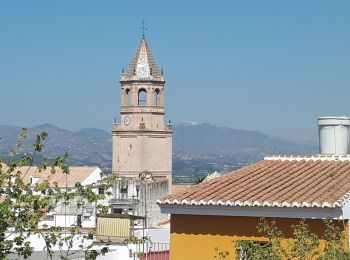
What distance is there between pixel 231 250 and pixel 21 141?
375 centimetres

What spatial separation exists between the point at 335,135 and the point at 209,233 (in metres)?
3.69

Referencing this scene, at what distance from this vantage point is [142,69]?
319ft

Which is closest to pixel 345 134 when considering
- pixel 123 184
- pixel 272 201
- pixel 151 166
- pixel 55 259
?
pixel 272 201

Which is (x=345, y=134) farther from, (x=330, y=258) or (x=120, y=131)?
(x=120, y=131)

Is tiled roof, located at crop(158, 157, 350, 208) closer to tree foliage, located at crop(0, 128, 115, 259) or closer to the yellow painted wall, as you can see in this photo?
the yellow painted wall

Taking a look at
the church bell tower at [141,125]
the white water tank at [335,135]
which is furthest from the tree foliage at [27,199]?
the church bell tower at [141,125]

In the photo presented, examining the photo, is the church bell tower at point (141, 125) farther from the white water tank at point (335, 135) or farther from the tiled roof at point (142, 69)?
the white water tank at point (335, 135)

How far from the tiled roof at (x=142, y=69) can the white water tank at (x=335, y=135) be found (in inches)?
3200

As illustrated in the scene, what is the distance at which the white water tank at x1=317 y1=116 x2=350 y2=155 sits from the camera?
15.4 m

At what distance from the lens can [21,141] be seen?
1037 cm

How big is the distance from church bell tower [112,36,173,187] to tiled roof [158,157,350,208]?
81242 mm

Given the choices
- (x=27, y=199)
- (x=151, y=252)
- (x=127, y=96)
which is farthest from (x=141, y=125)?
(x=27, y=199)

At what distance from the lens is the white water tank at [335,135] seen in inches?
605

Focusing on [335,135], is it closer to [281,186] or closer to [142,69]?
[281,186]
